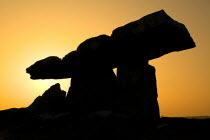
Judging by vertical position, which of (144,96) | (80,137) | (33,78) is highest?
(33,78)

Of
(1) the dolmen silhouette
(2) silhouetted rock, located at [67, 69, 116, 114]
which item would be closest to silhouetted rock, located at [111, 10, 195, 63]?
(1) the dolmen silhouette

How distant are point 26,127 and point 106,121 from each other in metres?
3.86

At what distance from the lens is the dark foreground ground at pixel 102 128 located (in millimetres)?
11188

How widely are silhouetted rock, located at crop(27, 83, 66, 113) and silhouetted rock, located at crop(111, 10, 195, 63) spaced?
224 inches

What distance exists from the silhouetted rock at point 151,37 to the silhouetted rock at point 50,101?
5.69 meters

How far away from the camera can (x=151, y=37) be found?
13328 millimetres

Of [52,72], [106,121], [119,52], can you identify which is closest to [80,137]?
[106,121]

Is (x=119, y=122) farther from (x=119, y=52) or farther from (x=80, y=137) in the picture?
(x=119, y=52)

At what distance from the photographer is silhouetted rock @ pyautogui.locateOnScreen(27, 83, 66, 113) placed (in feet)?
61.0

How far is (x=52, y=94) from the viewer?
1986cm

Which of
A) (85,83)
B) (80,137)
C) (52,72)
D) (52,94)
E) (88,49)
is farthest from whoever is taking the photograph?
(52,94)

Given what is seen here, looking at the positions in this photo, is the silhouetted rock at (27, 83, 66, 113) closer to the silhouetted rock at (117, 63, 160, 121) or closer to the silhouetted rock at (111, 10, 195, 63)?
the silhouetted rock at (117, 63, 160, 121)

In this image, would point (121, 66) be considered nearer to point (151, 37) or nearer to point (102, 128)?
point (151, 37)

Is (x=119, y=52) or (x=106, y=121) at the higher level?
(x=119, y=52)
